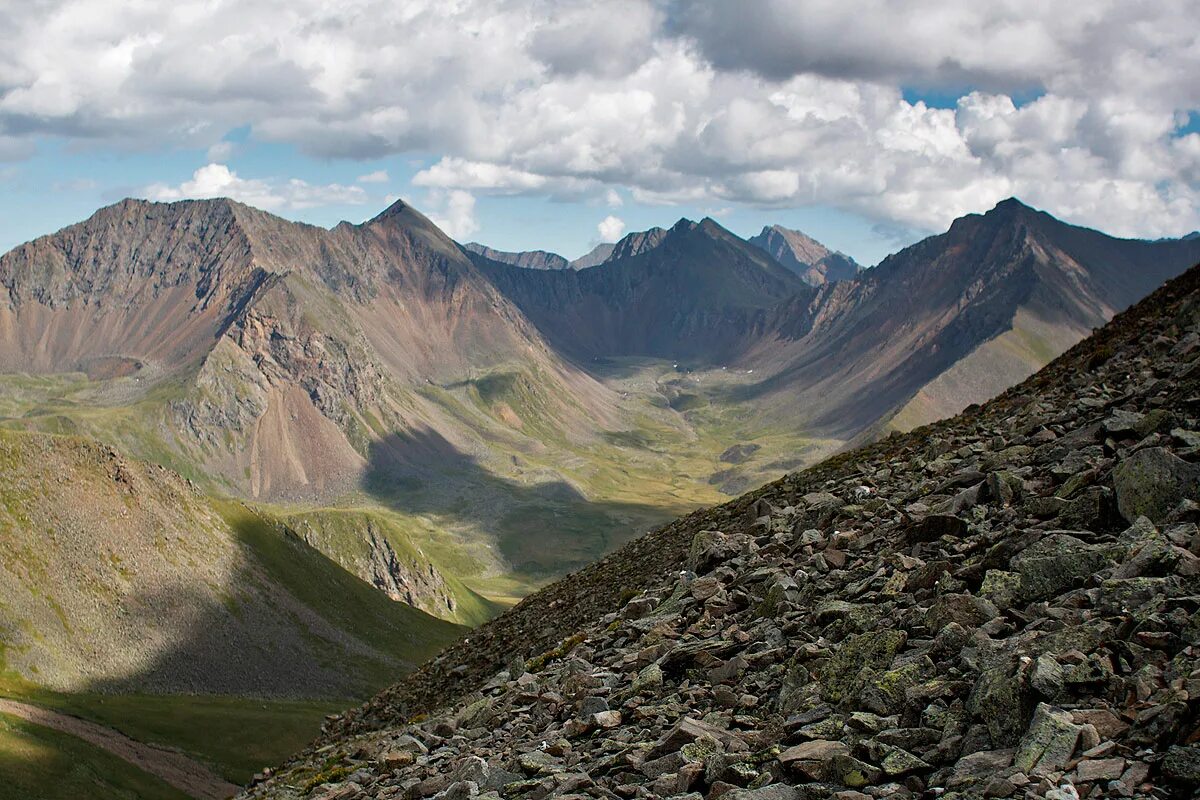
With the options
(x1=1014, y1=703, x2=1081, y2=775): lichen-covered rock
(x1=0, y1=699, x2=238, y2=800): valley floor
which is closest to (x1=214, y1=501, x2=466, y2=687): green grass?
(x1=0, y1=699, x2=238, y2=800): valley floor

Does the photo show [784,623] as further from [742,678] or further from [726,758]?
[726,758]

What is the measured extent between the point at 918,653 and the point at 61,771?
84739 mm

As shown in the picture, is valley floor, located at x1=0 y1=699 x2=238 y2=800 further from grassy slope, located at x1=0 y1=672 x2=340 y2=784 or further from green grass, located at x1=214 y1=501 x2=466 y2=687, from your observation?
green grass, located at x1=214 y1=501 x2=466 y2=687

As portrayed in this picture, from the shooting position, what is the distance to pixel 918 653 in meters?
16.6

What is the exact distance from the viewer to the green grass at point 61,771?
76688mm

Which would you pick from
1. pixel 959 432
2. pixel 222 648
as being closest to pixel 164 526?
pixel 222 648

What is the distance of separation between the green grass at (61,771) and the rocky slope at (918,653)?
189ft

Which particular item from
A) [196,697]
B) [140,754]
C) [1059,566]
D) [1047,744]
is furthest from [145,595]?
[1047,744]

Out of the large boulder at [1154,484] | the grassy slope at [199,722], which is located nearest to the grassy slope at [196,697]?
the grassy slope at [199,722]

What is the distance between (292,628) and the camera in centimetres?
17112

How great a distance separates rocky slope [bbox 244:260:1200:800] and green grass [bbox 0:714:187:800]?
57.7 m

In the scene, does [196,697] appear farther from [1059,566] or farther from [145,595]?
[1059,566]

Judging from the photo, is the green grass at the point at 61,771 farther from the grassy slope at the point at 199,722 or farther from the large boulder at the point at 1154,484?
the large boulder at the point at 1154,484

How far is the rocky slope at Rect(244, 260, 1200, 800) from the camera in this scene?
43.3ft
